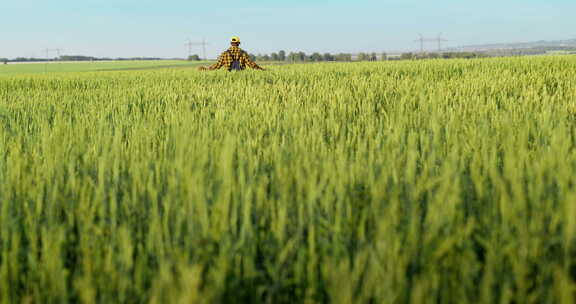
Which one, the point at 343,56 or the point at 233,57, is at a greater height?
the point at 343,56

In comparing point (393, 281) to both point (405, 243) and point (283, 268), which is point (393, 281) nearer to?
point (405, 243)

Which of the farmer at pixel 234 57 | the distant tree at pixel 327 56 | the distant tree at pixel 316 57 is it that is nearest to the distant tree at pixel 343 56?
the distant tree at pixel 327 56

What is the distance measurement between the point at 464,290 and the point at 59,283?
2.57ft

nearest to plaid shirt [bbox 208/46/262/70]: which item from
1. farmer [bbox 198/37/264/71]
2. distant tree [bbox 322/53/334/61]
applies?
farmer [bbox 198/37/264/71]

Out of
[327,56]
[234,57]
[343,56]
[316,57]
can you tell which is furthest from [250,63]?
[316,57]

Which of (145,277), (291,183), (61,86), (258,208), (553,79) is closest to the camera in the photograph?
(145,277)

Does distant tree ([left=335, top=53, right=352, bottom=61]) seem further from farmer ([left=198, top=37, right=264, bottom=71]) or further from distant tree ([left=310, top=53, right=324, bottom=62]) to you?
farmer ([left=198, top=37, right=264, bottom=71])

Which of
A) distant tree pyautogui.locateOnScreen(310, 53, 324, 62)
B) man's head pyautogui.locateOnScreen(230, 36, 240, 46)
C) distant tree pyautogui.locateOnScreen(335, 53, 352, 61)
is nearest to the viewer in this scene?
man's head pyautogui.locateOnScreen(230, 36, 240, 46)

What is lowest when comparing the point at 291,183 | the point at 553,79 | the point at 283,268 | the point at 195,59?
the point at 283,268

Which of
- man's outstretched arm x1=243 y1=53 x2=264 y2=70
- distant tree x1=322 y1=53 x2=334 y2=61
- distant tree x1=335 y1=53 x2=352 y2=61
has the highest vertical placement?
distant tree x1=322 y1=53 x2=334 y2=61

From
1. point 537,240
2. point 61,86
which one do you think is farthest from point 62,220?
point 61,86

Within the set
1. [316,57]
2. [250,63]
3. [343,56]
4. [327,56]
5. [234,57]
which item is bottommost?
[250,63]

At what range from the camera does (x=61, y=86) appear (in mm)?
8383

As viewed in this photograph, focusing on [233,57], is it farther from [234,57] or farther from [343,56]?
[343,56]
